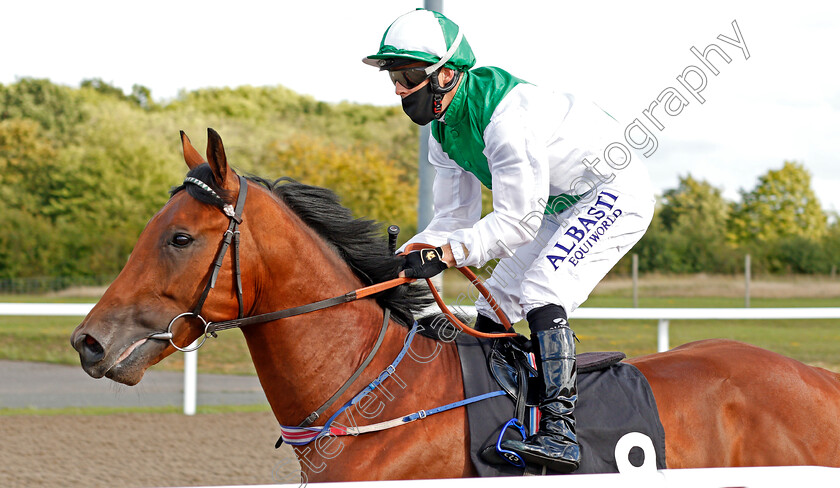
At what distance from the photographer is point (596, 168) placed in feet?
8.39

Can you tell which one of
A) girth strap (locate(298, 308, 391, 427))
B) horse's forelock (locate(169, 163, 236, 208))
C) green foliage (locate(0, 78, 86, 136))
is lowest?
girth strap (locate(298, 308, 391, 427))

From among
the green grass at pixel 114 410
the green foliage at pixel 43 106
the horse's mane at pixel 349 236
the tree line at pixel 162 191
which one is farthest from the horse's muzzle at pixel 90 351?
the green foliage at pixel 43 106

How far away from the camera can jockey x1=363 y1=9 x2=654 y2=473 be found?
2.32 metres

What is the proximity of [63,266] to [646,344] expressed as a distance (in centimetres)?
1521

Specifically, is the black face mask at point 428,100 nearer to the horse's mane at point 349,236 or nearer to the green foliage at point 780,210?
the horse's mane at point 349,236

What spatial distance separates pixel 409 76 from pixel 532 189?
55 cm

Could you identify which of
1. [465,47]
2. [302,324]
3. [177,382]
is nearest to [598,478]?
[302,324]

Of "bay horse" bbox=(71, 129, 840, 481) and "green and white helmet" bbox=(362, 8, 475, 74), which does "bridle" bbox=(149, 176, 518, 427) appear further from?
"green and white helmet" bbox=(362, 8, 475, 74)

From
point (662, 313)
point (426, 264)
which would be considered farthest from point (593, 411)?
point (662, 313)

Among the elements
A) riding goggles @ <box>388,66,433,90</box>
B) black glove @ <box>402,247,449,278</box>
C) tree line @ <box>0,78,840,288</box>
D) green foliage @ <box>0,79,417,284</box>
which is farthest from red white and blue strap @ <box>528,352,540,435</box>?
green foliage @ <box>0,79,417,284</box>

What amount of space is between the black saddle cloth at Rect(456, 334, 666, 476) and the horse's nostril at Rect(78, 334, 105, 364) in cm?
108

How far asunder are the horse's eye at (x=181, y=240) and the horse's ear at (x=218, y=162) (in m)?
0.19

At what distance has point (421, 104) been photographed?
2.48 meters

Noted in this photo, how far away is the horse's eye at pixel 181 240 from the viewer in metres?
2.18
